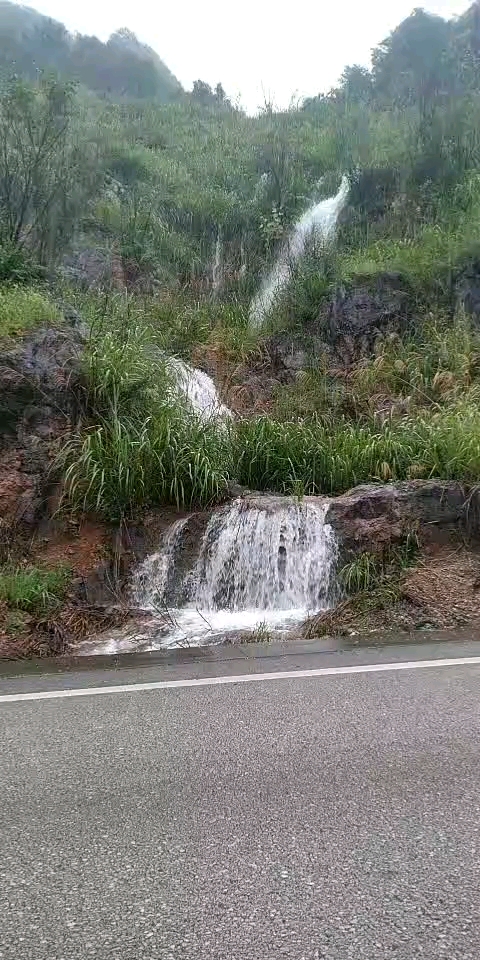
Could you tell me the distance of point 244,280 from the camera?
17.2 metres

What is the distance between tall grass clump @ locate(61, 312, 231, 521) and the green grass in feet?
2.35

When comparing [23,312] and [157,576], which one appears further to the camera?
[23,312]

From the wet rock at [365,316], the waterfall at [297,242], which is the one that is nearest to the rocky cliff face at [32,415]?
the wet rock at [365,316]

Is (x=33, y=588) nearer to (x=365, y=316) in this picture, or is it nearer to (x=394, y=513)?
(x=394, y=513)

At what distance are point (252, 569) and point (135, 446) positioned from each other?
79.0 inches

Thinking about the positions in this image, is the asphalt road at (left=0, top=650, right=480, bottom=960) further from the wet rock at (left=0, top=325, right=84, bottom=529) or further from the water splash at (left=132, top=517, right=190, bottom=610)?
the wet rock at (left=0, top=325, right=84, bottom=529)

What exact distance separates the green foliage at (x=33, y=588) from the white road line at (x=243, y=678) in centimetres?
205

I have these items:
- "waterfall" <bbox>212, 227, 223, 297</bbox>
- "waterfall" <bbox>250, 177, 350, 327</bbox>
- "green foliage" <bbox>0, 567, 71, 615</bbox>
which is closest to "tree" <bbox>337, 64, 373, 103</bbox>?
"waterfall" <bbox>250, 177, 350, 327</bbox>

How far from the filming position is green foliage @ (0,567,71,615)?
6.86m

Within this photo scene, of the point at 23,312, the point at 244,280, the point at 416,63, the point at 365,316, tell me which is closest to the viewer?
the point at 23,312

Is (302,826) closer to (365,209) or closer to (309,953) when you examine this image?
(309,953)

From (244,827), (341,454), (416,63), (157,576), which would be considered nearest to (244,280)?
(341,454)

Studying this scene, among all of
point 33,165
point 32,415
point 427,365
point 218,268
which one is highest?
point 33,165

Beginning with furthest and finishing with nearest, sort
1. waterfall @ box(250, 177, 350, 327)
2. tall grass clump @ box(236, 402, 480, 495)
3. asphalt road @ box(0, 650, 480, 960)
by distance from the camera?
waterfall @ box(250, 177, 350, 327), tall grass clump @ box(236, 402, 480, 495), asphalt road @ box(0, 650, 480, 960)
